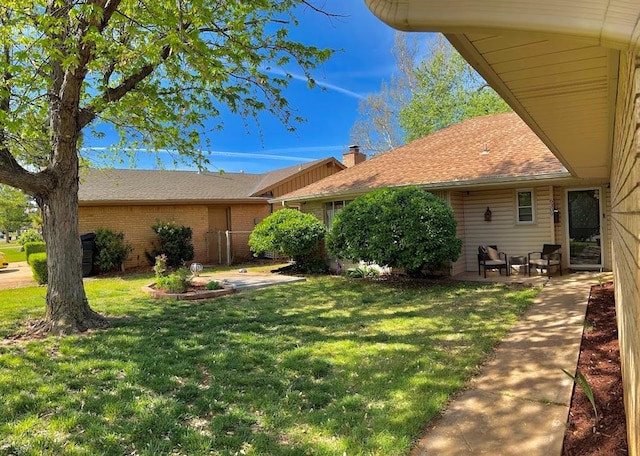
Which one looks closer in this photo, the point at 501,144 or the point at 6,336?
the point at 6,336

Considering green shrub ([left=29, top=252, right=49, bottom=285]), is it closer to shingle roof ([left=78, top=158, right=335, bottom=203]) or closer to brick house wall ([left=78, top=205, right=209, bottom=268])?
brick house wall ([left=78, top=205, right=209, bottom=268])

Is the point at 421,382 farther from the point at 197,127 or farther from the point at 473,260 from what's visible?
the point at 473,260

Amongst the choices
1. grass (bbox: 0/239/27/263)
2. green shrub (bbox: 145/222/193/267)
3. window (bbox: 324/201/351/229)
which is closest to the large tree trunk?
window (bbox: 324/201/351/229)

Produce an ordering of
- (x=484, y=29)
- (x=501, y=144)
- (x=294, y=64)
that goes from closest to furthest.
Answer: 1. (x=484, y=29)
2. (x=294, y=64)
3. (x=501, y=144)

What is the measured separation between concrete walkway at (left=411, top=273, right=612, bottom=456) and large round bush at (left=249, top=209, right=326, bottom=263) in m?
7.99

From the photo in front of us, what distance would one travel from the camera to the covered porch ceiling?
125 centimetres

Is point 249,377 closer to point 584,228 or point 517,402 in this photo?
point 517,402

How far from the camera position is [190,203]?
1711cm

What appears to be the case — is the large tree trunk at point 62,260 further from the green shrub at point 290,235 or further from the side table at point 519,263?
the side table at point 519,263

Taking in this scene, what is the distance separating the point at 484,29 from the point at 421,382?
3.56 metres

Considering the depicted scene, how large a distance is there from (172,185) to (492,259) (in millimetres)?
13765

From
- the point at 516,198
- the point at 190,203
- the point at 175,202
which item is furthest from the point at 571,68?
the point at 190,203

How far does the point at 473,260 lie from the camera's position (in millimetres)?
11797

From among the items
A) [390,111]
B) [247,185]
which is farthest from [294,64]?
[390,111]
